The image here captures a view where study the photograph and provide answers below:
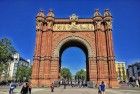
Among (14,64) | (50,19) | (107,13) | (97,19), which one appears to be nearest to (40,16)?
(50,19)

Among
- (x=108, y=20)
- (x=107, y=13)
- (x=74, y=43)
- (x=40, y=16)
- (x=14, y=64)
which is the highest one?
(x=107, y=13)

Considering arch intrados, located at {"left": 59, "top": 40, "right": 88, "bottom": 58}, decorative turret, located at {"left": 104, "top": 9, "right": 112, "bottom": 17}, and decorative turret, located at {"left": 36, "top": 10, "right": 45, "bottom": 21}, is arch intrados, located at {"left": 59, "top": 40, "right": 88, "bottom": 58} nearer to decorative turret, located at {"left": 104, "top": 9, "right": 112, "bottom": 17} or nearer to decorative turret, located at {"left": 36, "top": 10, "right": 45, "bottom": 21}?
decorative turret, located at {"left": 36, "top": 10, "right": 45, "bottom": 21}

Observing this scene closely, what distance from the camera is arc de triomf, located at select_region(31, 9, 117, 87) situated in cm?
4116

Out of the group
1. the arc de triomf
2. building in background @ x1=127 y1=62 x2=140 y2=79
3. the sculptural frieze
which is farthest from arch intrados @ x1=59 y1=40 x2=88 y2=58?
building in background @ x1=127 y1=62 x2=140 y2=79

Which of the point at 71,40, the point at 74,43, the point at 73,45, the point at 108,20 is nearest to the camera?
the point at 108,20

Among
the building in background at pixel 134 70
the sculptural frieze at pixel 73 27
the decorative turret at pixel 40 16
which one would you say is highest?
the decorative turret at pixel 40 16

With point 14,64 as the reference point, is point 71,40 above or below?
above

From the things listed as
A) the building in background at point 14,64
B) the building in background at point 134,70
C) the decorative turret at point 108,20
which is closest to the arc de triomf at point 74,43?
the decorative turret at point 108,20

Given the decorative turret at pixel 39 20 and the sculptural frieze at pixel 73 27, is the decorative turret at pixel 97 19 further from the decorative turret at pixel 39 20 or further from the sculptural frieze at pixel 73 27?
the decorative turret at pixel 39 20

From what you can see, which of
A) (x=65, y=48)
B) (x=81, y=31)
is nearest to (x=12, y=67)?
(x=65, y=48)

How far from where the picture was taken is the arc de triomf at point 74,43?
1620 inches

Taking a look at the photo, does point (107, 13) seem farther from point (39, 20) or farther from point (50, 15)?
point (39, 20)

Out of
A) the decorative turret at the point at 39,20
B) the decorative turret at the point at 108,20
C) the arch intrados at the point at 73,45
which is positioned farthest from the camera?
the arch intrados at the point at 73,45

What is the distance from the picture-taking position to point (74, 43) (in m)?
47.3
